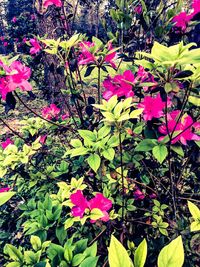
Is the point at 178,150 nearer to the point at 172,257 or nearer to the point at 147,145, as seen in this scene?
the point at 147,145

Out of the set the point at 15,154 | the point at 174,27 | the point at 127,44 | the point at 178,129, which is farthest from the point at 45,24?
the point at 178,129

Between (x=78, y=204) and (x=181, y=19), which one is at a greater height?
(x=181, y=19)

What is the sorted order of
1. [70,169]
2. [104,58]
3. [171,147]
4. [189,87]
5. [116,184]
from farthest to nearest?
[70,169]
[116,184]
[104,58]
[171,147]
[189,87]

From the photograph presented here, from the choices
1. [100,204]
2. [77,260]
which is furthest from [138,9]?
[77,260]

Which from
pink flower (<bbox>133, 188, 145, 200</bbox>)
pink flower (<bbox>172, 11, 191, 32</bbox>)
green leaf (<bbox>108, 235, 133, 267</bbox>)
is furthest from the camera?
pink flower (<bbox>133, 188, 145, 200</bbox>)

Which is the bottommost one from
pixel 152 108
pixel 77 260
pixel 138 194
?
pixel 138 194

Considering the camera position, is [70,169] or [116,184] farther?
[70,169]

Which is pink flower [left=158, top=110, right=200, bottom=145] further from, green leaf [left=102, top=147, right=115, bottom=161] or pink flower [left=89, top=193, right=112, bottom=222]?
pink flower [left=89, top=193, right=112, bottom=222]

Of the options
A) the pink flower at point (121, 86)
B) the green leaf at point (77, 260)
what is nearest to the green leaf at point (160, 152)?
the pink flower at point (121, 86)

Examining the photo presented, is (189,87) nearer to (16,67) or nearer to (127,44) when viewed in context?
(16,67)

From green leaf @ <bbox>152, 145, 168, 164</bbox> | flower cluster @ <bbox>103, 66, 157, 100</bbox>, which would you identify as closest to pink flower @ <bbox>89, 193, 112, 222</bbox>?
green leaf @ <bbox>152, 145, 168, 164</bbox>

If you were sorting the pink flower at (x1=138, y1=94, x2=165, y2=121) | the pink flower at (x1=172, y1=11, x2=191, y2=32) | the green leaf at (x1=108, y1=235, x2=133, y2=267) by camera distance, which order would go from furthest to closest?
the pink flower at (x1=172, y1=11, x2=191, y2=32) < the pink flower at (x1=138, y1=94, x2=165, y2=121) < the green leaf at (x1=108, y1=235, x2=133, y2=267)

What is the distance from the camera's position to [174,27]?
58.2 inches

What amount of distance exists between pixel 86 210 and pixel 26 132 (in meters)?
0.83
